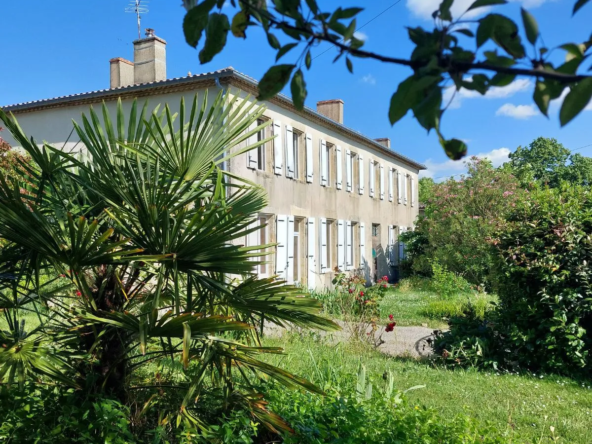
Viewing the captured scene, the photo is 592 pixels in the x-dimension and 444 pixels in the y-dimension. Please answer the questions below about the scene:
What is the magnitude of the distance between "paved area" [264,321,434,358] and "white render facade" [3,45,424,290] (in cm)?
253

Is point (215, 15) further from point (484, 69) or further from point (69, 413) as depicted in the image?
point (69, 413)

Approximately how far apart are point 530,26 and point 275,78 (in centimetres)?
50

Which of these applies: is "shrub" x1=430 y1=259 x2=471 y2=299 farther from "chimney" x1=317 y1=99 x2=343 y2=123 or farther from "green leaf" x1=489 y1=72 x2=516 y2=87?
"green leaf" x1=489 y1=72 x2=516 y2=87

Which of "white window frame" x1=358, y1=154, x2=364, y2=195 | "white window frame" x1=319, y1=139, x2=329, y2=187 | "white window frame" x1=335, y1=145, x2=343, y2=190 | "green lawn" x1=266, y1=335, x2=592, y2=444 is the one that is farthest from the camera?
"white window frame" x1=358, y1=154, x2=364, y2=195

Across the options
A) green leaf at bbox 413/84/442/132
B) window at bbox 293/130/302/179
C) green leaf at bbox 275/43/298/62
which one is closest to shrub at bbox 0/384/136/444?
green leaf at bbox 275/43/298/62

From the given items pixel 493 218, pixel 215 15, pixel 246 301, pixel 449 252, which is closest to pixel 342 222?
pixel 449 252

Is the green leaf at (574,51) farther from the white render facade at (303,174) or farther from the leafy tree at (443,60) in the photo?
the white render facade at (303,174)

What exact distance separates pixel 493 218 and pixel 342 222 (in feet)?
18.1

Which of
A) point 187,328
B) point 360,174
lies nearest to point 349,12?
point 187,328

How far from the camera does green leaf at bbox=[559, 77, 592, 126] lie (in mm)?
931

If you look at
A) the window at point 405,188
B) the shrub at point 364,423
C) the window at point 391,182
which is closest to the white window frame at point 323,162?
the window at point 391,182

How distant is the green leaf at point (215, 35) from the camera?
1200 millimetres

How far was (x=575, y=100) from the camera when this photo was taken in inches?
36.9

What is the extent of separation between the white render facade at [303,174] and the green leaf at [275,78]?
930 cm
